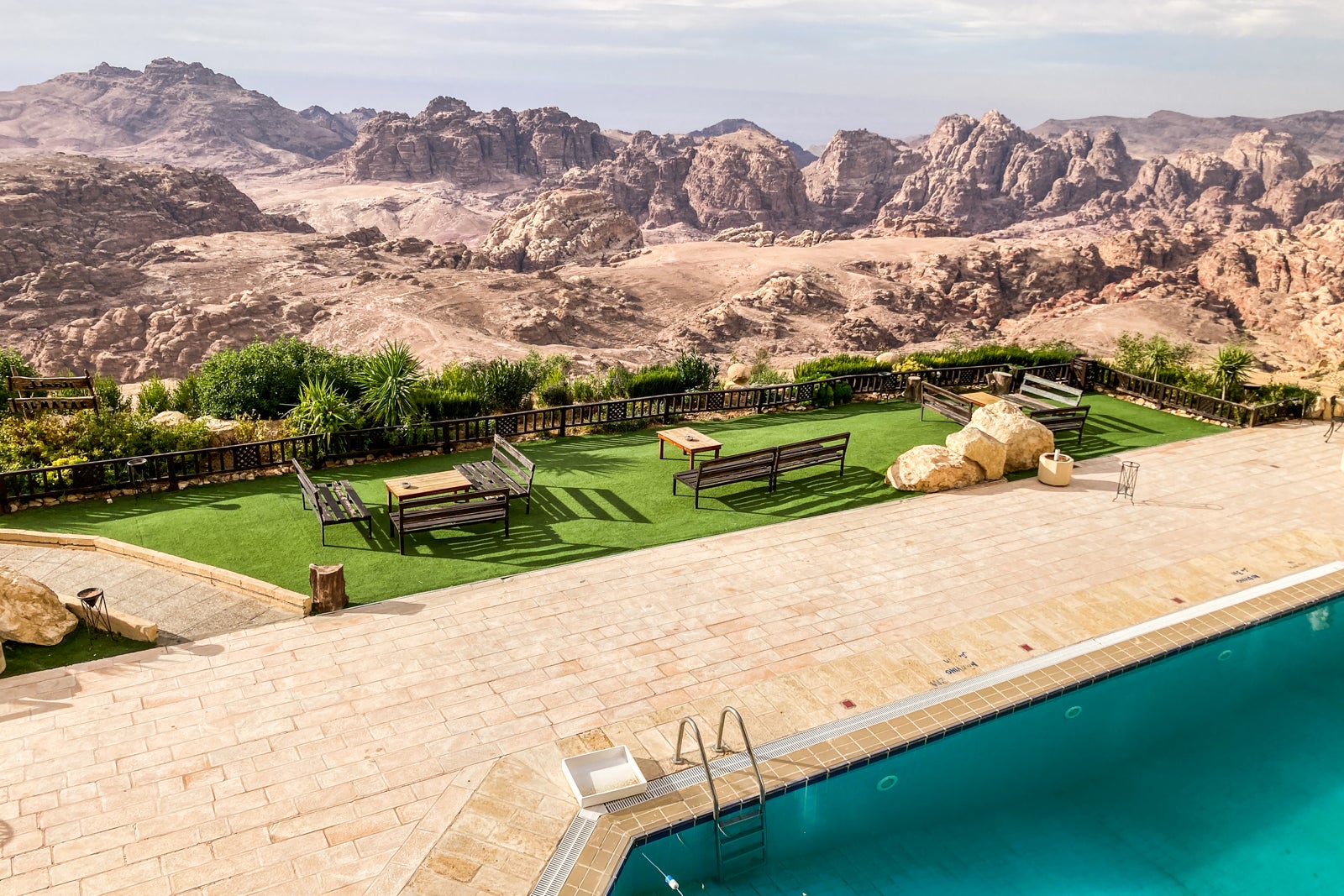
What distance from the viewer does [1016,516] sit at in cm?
1417

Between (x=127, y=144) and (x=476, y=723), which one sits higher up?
(x=127, y=144)

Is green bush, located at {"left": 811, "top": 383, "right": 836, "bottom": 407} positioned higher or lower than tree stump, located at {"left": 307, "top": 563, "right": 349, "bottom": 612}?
higher

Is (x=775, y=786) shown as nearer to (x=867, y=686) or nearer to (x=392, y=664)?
(x=867, y=686)

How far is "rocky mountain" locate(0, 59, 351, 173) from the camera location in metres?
167

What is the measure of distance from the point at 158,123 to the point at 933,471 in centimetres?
20902

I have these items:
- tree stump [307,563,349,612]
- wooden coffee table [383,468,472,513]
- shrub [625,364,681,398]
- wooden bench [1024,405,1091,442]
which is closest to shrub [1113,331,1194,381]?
wooden bench [1024,405,1091,442]

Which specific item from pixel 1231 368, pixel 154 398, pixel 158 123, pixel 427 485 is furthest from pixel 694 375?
pixel 158 123

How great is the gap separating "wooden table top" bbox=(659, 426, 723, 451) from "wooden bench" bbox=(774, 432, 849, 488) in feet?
3.53

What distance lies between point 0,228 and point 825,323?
6555 centimetres

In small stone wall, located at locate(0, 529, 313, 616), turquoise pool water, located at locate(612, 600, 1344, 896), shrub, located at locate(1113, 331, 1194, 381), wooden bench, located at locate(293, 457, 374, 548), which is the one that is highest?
shrub, located at locate(1113, 331, 1194, 381)

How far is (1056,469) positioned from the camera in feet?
50.3

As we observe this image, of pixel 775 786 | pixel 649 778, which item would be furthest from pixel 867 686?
pixel 649 778

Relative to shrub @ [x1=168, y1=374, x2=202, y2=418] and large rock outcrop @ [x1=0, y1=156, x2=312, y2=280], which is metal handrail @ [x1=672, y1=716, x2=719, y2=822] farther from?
large rock outcrop @ [x1=0, y1=156, x2=312, y2=280]

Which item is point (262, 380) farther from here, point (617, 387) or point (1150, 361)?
point (1150, 361)
